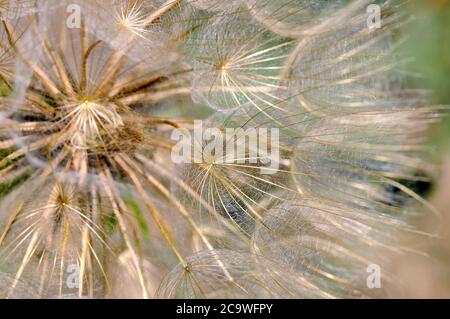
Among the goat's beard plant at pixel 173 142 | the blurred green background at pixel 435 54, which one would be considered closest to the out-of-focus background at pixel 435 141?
the blurred green background at pixel 435 54

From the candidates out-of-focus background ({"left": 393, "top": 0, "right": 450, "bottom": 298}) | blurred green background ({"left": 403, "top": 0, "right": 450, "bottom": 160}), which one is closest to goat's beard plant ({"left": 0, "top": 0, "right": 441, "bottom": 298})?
out-of-focus background ({"left": 393, "top": 0, "right": 450, "bottom": 298})

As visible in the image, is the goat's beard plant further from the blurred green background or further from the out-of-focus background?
the blurred green background

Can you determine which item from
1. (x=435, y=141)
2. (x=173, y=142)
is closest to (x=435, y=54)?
(x=435, y=141)

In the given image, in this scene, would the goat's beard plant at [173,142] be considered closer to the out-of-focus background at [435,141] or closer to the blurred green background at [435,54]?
the out-of-focus background at [435,141]
